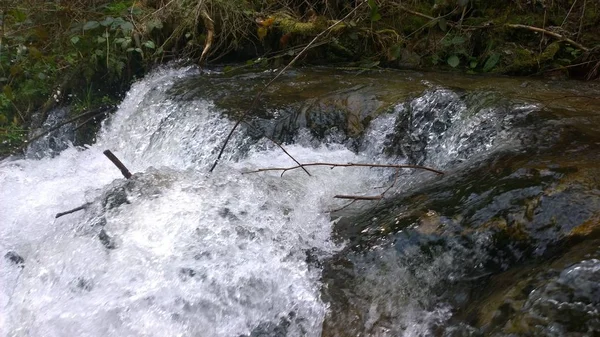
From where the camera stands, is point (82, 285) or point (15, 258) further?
point (15, 258)

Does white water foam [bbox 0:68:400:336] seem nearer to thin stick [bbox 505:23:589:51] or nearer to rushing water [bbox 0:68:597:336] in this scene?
rushing water [bbox 0:68:597:336]

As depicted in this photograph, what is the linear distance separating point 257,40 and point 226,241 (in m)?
3.08

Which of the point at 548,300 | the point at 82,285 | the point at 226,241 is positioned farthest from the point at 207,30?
the point at 548,300

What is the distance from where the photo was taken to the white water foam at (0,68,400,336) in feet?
6.67

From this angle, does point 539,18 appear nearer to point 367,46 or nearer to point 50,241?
point 367,46

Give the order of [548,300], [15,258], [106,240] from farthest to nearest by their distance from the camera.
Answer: [15,258], [106,240], [548,300]

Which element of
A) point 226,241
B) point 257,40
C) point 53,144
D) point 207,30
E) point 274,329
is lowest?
point 53,144

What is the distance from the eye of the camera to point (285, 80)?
4234mm

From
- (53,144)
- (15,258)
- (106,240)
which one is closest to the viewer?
(106,240)

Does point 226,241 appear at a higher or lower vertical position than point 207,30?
lower

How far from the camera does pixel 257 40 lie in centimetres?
499

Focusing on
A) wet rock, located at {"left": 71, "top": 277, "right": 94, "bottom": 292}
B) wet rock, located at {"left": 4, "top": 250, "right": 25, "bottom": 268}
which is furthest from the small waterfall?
wet rock, located at {"left": 71, "top": 277, "right": 94, "bottom": 292}

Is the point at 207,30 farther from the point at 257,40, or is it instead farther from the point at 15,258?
the point at 15,258

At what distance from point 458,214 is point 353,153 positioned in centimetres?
135
